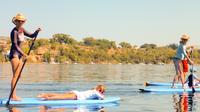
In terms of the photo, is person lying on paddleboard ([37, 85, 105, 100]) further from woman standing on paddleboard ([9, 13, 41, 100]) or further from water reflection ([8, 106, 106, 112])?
woman standing on paddleboard ([9, 13, 41, 100])

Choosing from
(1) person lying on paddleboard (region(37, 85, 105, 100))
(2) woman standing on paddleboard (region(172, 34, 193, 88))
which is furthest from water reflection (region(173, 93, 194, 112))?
(1) person lying on paddleboard (region(37, 85, 105, 100))

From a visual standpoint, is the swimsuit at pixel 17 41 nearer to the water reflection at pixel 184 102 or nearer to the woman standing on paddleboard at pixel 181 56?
the water reflection at pixel 184 102

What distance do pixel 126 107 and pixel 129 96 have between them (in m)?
4.70

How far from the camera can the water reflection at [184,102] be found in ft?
55.9

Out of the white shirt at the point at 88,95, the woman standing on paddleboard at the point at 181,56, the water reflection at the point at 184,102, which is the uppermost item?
the woman standing on paddleboard at the point at 181,56

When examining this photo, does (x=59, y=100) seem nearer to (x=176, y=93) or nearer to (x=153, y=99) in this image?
(x=153, y=99)

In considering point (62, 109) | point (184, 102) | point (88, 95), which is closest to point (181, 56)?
point (184, 102)

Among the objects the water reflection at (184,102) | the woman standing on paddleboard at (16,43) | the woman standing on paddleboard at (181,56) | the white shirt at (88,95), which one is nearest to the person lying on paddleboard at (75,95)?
the white shirt at (88,95)

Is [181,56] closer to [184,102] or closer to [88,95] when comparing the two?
[184,102]

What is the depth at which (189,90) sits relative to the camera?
80.9 ft

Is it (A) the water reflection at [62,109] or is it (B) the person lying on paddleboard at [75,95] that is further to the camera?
(B) the person lying on paddleboard at [75,95]

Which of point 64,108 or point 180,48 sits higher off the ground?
point 180,48

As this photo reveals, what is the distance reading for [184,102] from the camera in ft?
63.6

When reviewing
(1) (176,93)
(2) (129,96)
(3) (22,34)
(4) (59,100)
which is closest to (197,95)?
(1) (176,93)
